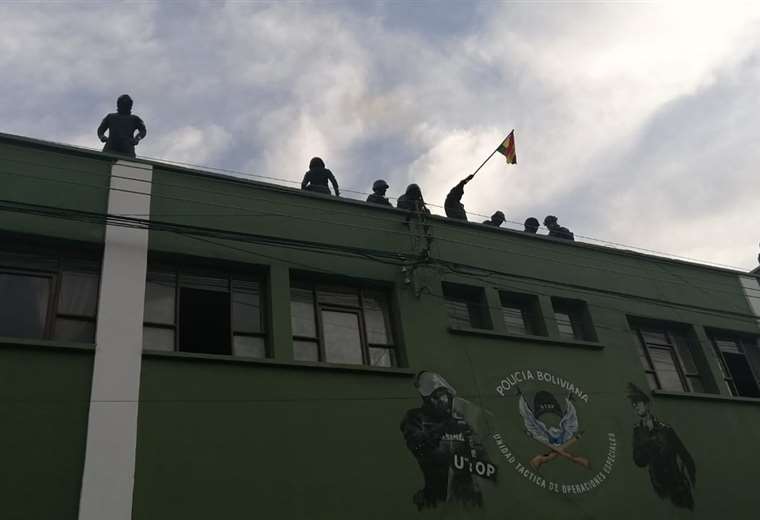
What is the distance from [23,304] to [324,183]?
630cm

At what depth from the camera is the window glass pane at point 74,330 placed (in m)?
10.2

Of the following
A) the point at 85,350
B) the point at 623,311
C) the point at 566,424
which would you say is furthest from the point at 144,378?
the point at 623,311

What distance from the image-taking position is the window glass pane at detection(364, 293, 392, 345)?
498 inches

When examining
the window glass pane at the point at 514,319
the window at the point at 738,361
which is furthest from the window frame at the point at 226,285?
the window at the point at 738,361

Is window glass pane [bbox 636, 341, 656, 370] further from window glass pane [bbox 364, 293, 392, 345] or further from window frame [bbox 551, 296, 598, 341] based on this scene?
window glass pane [bbox 364, 293, 392, 345]

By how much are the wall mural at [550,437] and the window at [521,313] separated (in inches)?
50.0

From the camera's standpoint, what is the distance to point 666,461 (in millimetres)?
13586

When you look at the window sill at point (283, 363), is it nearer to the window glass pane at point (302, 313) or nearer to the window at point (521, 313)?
the window glass pane at point (302, 313)

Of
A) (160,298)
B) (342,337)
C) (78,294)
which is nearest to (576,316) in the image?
(342,337)

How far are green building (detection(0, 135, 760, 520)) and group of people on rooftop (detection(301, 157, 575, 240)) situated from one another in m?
0.70

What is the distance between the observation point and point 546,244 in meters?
15.8

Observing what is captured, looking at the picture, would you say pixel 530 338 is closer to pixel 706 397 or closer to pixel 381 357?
pixel 381 357

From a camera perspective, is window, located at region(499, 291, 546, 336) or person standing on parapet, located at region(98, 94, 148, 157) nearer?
person standing on parapet, located at region(98, 94, 148, 157)

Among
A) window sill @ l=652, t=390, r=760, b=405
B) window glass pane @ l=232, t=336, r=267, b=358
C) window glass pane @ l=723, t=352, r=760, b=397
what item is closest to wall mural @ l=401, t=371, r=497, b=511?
window glass pane @ l=232, t=336, r=267, b=358
